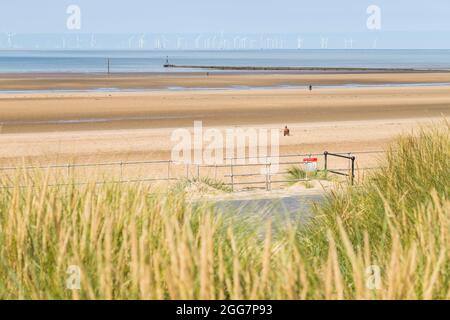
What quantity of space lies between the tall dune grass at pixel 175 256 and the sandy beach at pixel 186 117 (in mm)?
18986

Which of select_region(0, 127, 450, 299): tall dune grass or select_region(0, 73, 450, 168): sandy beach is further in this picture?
select_region(0, 73, 450, 168): sandy beach

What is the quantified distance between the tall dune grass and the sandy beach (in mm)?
18986

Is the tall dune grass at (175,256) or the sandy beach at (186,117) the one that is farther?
the sandy beach at (186,117)

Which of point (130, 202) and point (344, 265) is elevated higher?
point (130, 202)

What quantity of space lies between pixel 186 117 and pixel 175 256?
4202 centimetres

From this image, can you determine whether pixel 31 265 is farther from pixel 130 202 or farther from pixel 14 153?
pixel 14 153

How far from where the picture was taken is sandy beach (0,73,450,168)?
109 feet

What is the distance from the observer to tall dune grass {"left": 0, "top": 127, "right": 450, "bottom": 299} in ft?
16.3

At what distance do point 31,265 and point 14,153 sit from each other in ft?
85.9

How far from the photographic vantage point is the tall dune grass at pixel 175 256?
4.98 metres

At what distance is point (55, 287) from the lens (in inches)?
211

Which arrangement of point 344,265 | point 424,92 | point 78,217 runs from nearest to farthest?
point 78,217
point 344,265
point 424,92


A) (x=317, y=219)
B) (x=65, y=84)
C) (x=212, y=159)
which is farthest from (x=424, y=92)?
(x=317, y=219)
